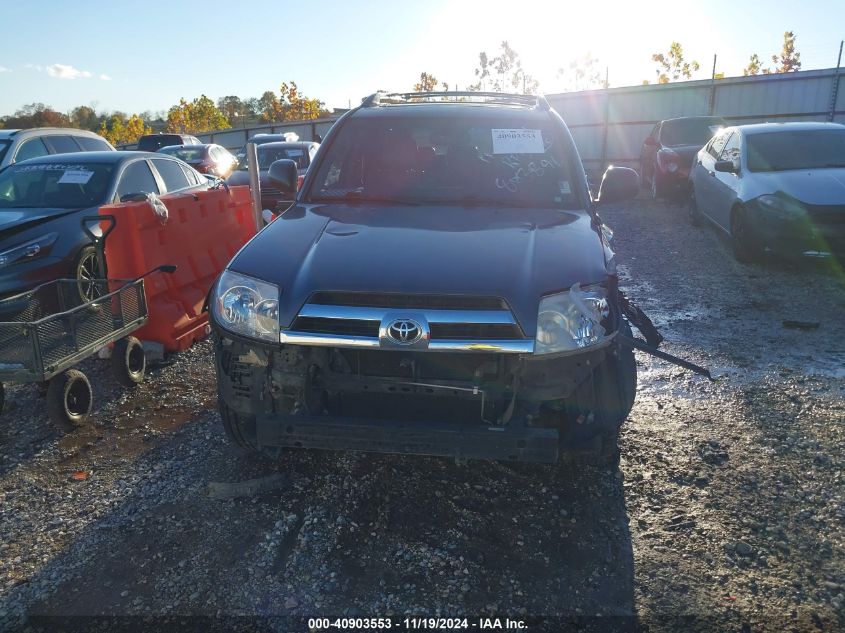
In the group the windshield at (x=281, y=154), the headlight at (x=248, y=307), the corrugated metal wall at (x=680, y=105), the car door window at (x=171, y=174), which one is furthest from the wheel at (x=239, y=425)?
the corrugated metal wall at (x=680, y=105)

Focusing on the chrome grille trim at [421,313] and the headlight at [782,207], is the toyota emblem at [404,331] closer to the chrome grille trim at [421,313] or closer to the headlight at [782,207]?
the chrome grille trim at [421,313]

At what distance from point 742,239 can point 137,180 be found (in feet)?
23.8

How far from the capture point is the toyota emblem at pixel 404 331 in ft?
8.74

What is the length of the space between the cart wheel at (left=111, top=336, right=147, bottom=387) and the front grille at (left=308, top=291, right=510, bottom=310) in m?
2.54

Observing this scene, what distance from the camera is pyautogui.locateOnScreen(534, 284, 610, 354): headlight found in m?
2.70

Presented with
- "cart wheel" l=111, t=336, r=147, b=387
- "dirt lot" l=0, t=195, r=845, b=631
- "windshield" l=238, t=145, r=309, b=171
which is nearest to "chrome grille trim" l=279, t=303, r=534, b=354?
"dirt lot" l=0, t=195, r=845, b=631

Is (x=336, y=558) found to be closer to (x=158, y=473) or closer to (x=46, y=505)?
(x=158, y=473)

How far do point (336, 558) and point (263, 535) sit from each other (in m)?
0.39

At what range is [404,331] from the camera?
2668 millimetres

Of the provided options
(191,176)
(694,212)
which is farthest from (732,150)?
(191,176)

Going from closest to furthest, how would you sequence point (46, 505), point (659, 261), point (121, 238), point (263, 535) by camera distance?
point (263, 535)
point (46, 505)
point (121, 238)
point (659, 261)

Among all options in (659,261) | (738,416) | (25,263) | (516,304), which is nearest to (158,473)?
(516,304)

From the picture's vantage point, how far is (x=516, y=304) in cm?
271

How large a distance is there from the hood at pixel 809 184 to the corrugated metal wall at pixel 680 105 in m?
12.6
